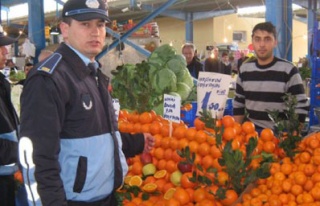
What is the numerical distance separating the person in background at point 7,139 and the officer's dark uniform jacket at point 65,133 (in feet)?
2.90

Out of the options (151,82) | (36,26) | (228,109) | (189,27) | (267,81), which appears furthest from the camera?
(189,27)

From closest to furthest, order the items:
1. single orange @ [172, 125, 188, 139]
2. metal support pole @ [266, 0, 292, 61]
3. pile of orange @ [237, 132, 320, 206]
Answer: pile of orange @ [237, 132, 320, 206]
single orange @ [172, 125, 188, 139]
metal support pole @ [266, 0, 292, 61]

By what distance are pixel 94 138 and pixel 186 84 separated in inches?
104

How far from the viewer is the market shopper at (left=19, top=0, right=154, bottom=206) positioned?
1.51 meters

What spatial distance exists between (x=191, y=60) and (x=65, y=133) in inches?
175

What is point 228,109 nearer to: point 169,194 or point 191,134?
point 191,134

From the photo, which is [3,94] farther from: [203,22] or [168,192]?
[203,22]

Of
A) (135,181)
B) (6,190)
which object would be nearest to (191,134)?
(135,181)

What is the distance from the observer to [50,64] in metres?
1.62

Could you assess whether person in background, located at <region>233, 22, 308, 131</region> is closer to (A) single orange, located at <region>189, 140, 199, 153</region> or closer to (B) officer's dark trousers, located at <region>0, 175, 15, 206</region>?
(A) single orange, located at <region>189, 140, 199, 153</region>

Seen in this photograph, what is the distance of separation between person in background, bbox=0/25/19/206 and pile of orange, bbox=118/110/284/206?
73 centimetres

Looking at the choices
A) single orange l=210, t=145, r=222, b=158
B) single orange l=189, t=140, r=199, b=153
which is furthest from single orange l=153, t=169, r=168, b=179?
single orange l=210, t=145, r=222, b=158

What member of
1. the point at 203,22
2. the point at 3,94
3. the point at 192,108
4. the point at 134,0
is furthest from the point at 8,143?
the point at 203,22

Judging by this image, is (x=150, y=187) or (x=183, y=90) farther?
(x=183, y=90)
